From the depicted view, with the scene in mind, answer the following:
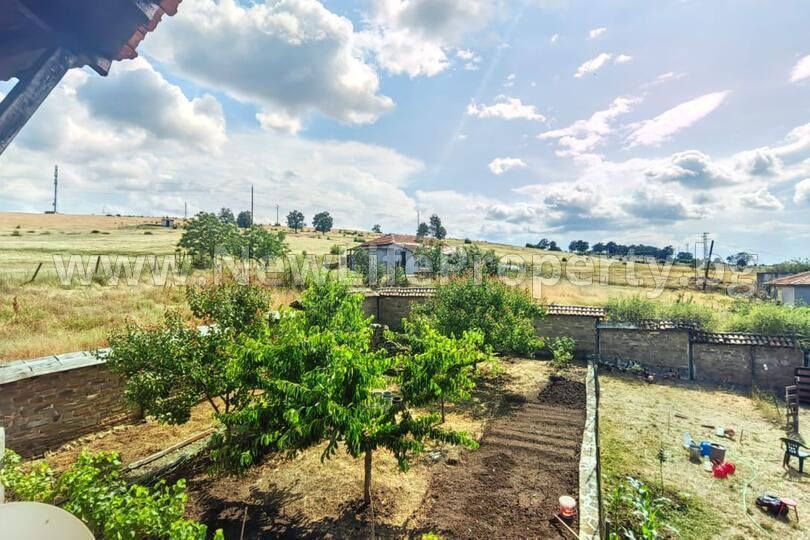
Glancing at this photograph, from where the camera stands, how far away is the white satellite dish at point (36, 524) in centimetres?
100

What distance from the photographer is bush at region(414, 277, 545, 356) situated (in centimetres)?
1109

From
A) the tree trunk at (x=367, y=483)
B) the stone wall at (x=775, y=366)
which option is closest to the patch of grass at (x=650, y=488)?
the tree trunk at (x=367, y=483)

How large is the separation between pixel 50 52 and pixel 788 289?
126ft

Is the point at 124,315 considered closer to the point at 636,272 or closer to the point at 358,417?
the point at 358,417

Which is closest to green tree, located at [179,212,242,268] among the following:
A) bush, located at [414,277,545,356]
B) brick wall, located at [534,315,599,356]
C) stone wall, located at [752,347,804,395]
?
bush, located at [414,277,545,356]

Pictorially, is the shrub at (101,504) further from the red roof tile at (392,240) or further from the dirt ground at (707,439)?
the red roof tile at (392,240)

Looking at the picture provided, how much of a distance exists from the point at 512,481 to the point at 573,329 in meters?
10.3

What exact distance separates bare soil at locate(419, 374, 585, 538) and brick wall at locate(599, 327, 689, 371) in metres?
6.56

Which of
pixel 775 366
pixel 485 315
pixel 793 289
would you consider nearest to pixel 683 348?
pixel 775 366

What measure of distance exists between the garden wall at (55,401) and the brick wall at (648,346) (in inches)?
615

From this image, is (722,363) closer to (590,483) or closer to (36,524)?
(590,483)

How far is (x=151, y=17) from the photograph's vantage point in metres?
1.75

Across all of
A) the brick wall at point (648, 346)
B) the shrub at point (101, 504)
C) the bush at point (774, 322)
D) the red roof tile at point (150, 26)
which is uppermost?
the red roof tile at point (150, 26)

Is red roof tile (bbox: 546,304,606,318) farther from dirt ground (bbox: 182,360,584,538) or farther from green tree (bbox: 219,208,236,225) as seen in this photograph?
green tree (bbox: 219,208,236,225)
